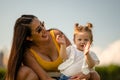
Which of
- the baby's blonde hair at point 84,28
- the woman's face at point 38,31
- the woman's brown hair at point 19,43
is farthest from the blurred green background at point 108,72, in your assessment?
the woman's face at point 38,31

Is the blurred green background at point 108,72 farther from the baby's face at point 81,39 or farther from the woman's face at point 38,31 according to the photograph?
the woman's face at point 38,31

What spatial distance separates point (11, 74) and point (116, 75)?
30.7ft

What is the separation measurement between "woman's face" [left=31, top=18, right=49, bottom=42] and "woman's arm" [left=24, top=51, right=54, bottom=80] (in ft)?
0.79

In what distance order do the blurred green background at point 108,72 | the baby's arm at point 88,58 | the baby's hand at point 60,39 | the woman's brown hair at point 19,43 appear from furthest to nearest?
the blurred green background at point 108,72
the woman's brown hair at point 19,43
the baby's hand at point 60,39
the baby's arm at point 88,58

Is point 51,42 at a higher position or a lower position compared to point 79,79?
higher

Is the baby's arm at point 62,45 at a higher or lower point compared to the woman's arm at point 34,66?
higher

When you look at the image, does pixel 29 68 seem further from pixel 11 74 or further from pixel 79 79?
pixel 79 79

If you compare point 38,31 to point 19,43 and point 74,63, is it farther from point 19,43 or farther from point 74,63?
point 74,63

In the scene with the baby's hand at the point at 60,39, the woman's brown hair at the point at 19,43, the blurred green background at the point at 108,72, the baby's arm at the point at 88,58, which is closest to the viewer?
the baby's arm at the point at 88,58

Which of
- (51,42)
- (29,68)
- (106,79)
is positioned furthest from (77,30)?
(106,79)

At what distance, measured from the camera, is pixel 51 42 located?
623cm

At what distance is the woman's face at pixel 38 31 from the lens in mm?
5965

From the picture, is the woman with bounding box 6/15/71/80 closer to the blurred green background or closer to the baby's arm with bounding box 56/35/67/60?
the baby's arm with bounding box 56/35/67/60

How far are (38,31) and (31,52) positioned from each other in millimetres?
303
